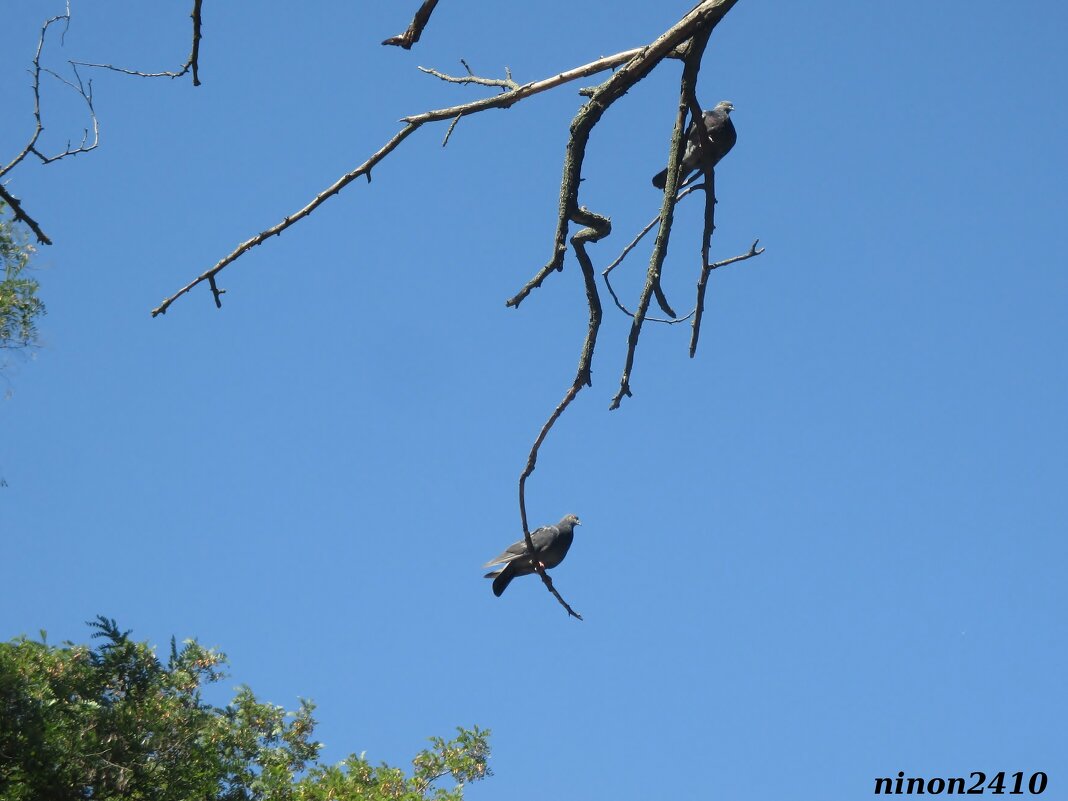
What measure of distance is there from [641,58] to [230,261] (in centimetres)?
99

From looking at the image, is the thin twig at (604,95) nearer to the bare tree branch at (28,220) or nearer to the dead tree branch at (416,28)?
the dead tree branch at (416,28)

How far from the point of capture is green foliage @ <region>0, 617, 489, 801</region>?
21.6ft

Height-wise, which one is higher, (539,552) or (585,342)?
(539,552)

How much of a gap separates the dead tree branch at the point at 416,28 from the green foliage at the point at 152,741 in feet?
16.8

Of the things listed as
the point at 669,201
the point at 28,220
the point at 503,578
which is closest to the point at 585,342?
the point at 669,201

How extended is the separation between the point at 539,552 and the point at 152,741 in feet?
10.1

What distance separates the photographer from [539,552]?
5434 millimetres

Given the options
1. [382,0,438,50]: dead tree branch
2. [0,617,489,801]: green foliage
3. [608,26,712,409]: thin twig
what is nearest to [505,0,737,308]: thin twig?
[608,26,712,409]: thin twig

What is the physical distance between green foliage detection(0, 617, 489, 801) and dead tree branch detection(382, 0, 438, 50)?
5.12 m

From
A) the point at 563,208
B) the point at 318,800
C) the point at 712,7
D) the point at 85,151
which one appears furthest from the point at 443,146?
the point at 318,800

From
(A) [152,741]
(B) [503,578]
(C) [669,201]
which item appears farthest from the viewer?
(A) [152,741]

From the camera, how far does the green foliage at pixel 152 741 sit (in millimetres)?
6586

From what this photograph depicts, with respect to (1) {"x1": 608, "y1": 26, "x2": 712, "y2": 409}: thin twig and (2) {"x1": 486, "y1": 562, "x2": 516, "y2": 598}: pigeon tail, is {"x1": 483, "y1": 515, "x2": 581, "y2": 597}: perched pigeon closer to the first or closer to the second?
(2) {"x1": 486, "y1": 562, "x2": 516, "y2": 598}: pigeon tail

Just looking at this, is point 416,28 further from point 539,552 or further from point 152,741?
point 152,741
